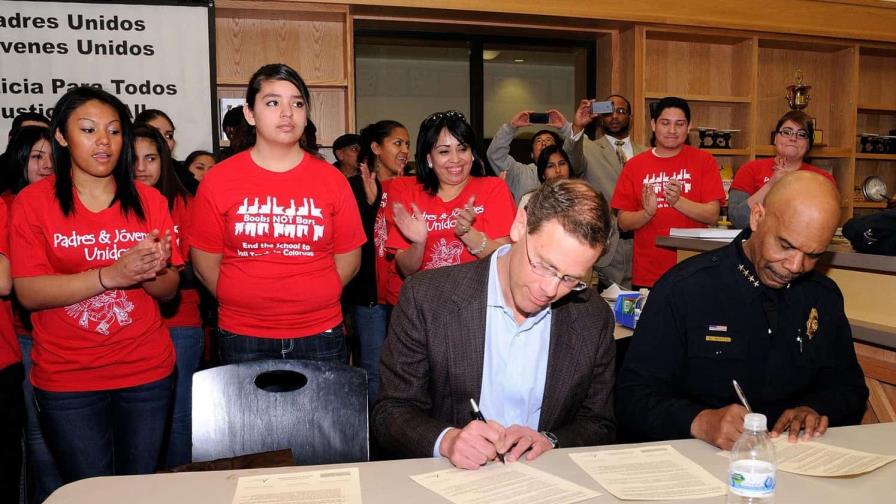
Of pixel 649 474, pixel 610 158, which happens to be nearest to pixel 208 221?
pixel 649 474

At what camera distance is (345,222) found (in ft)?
7.79

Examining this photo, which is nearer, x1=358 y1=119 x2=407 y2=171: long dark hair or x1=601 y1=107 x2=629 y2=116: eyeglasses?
x1=358 y1=119 x2=407 y2=171: long dark hair

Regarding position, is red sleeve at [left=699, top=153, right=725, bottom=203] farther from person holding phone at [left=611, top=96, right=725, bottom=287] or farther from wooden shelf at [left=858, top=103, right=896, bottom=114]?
wooden shelf at [left=858, top=103, right=896, bottom=114]

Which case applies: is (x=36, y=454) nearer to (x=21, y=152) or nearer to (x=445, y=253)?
(x=21, y=152)

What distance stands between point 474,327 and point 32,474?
6.38ft

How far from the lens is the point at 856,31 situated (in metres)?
5.93

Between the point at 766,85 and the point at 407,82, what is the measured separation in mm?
3381

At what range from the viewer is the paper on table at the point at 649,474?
1.29 meters

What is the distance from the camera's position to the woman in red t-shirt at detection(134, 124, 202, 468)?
2.64 meters

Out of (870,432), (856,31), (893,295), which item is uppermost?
(856,31)

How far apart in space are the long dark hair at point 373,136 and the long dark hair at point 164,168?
46.4 inches

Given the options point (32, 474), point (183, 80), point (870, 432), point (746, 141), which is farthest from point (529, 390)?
point (746, 141)

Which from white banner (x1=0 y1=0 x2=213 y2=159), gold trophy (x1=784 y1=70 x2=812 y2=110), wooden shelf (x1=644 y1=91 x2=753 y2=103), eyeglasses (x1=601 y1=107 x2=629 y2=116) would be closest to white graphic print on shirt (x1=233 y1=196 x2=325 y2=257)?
white banner (x1=0 y1=0 x2=213 y2=159)

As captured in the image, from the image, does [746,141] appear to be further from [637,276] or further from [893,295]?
[893,295]
